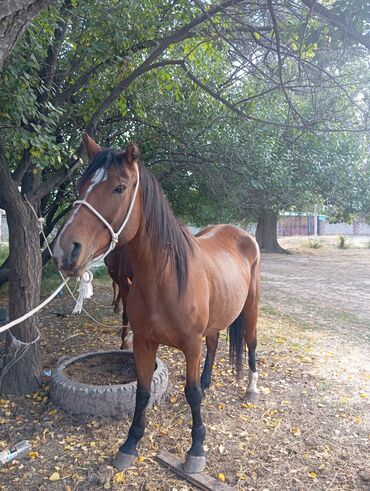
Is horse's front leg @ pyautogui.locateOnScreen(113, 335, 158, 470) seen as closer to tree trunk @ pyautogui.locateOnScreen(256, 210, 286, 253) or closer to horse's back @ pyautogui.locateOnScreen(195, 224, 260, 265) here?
horse's back @ pyautogui.locateOnScreen(195, 224, 260, 265)

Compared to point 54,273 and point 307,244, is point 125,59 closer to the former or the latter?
point 54,273

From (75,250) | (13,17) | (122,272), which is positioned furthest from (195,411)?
(13,17)

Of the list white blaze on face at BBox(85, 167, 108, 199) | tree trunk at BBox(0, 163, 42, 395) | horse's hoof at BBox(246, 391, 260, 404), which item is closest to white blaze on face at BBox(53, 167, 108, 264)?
white blaze on face at BBox(85, 167, 108, 199)

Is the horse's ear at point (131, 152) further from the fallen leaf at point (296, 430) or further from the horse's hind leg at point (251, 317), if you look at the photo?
the fallen leaf at point (296, 430)

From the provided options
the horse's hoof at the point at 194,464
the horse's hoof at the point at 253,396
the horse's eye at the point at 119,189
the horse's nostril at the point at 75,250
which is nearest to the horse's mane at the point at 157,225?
the horse's eye at the point at 119,189

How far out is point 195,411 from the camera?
2.76 meters

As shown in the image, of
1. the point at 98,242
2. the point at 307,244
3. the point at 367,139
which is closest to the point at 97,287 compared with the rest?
Result: the point at 367,139

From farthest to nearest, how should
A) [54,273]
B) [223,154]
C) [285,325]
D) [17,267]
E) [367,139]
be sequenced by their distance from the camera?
[54,273] < [367,139] < [285,325] < [223,154] < [17,267]

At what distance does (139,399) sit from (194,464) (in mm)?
A: 556

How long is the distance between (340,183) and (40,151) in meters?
5.10

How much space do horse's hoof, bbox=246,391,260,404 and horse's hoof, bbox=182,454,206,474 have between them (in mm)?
1069

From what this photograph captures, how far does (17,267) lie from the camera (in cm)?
374

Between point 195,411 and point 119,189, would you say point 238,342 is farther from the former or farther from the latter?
point 119,189

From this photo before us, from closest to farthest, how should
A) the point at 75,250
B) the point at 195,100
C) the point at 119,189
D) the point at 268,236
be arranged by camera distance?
the point at 75,250, the point at 119,189, the point at 195,100, the point at 268,236
